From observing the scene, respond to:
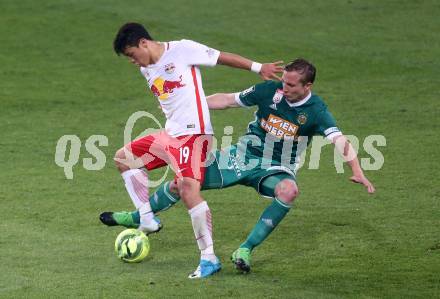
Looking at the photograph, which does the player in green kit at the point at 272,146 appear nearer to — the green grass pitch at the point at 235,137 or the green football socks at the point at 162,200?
the green football socks at the point at 162,200

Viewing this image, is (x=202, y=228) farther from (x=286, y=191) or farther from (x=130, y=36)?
(x=130, y=36)

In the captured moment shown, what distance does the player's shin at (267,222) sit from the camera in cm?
881

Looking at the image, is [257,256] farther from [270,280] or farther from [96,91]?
[96,91]

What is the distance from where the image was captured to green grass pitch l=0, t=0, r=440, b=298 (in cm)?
856

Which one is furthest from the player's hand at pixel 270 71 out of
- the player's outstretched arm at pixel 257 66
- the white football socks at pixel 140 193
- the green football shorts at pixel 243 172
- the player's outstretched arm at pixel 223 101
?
the white football socks at pixel 140 193

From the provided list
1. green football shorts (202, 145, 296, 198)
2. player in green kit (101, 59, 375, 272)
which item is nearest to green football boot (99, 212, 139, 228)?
player in green kit (101, 59, 375, 272)

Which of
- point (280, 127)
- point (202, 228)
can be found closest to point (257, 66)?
point (280, 127)

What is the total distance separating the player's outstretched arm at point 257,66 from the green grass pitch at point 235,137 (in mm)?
1567

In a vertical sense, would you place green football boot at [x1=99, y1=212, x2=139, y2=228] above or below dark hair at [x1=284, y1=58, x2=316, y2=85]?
below

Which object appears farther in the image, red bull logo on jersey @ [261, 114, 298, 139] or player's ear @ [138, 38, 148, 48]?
red bull logo on jersey @ [261, 114, 298, 139]

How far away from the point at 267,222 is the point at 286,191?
297 mm

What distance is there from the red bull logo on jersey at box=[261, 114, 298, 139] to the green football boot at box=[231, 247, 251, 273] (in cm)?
107

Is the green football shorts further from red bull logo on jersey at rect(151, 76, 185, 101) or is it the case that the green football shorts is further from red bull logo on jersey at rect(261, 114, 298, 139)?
red bull logo on jersey at rect(151, 76, 185, 101)

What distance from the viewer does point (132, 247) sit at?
350 inches
